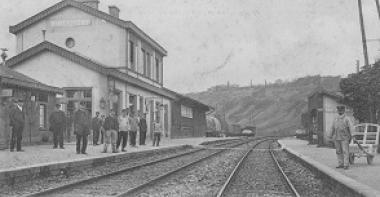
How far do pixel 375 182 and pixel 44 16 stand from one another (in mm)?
28147

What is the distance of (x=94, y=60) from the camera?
3291cm

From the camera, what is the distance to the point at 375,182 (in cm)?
978

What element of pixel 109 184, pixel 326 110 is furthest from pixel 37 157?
pixel 326 110

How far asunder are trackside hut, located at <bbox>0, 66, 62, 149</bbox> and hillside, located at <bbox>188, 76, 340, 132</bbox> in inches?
3226

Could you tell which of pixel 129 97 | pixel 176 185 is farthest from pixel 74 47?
pixel 176 185

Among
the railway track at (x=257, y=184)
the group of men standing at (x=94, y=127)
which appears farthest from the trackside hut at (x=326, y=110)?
the railway track at (x=257, y=184)

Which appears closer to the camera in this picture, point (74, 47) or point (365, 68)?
point (365, 68)

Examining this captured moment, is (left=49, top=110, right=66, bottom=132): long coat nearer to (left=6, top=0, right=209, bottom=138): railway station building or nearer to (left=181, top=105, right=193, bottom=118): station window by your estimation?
(left=6, top=0, right=209, bottom=138): railway station building

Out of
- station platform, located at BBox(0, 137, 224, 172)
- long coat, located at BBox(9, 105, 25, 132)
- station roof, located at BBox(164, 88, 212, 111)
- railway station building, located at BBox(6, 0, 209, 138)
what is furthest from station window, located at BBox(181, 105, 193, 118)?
long coat, located at BBox(9, 105, 25, 132)

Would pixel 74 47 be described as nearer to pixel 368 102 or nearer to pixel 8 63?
pixel 8 63

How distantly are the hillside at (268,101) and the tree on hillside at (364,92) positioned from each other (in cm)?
8127

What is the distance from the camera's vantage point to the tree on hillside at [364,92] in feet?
62.0

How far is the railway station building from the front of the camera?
2798 centimetres

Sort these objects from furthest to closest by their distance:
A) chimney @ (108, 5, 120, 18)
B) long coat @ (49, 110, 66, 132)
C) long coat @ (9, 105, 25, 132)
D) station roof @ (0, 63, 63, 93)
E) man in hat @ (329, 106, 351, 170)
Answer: chimney @ (108, 5, 120, 18) < long coat @ (49, 110, 66, 132) < station roof @ (0, 63, 63, 93) < long coat @ (9, 105, 25, 132) < man in hat @ (329, 106, 351, 170)
